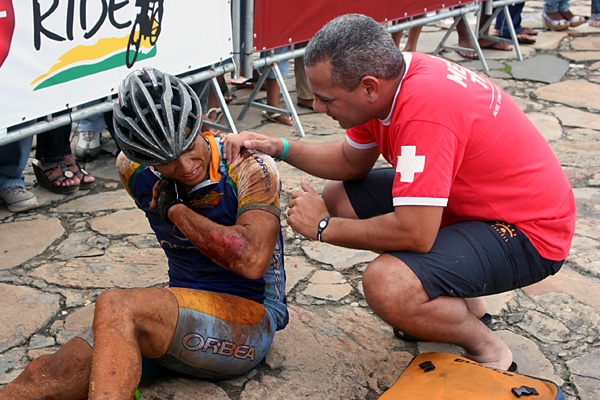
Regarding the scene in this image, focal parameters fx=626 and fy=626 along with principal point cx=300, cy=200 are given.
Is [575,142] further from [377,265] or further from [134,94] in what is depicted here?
[134,94]

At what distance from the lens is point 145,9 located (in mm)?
4125

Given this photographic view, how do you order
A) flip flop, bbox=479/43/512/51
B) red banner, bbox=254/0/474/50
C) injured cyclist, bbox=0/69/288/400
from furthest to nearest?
1. flip flop, bbox=479/43/512/51
2. red banner, bbox=254/0/474/50
3. injured cyclist, bbox=0/69/288/400

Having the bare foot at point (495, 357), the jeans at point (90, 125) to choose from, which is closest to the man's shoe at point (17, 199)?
the jeans at point (90, 125)

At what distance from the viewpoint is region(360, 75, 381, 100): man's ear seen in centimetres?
229

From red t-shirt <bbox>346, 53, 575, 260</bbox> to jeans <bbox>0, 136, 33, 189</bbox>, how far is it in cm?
257

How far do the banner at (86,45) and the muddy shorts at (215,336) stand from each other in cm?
198

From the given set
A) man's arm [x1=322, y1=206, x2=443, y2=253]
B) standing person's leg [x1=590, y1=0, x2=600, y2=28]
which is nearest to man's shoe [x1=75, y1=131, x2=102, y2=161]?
man's arm [x1=322, y1=206, x2=443, y2=253]

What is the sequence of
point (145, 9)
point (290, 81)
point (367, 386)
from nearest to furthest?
point (367, 386) → point (145, 9) → point (290, 81)

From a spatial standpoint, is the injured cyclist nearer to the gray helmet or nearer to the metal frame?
the gray helmet

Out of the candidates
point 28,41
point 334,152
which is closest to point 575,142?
point 334,152

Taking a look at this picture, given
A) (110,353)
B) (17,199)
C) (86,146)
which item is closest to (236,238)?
(110,353)

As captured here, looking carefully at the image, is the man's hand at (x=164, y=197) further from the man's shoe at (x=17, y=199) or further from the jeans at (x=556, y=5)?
the jeans at (x=556, y=5)

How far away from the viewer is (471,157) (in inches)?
92.5

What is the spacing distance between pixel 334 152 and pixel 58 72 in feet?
6.19
